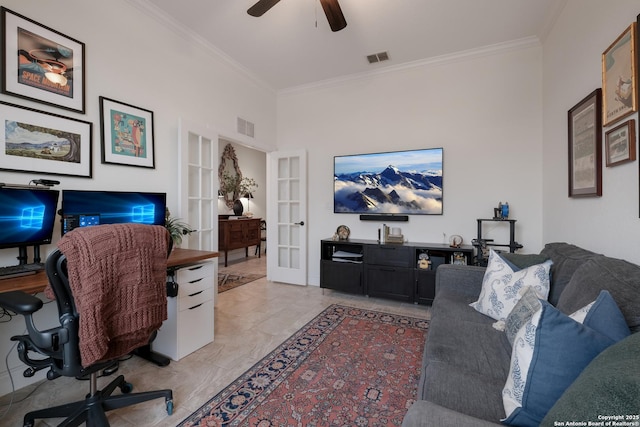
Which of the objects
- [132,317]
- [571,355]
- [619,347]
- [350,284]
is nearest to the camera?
[619,347]

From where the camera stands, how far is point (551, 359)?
82cm

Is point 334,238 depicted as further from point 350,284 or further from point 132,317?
point 132,317

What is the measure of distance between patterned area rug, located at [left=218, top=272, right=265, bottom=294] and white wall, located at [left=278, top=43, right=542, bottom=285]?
103 centimetres

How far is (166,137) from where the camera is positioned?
2.84 meters

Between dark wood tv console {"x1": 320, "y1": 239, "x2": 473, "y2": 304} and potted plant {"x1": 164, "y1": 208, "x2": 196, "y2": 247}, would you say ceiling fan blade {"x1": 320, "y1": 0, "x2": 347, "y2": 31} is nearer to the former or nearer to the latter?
potted plant {"x1": 164, "y1": 208, "x2": 196, "y2": 247}

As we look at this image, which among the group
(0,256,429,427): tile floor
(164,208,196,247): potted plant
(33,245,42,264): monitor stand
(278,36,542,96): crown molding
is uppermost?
(278,36,542,96): crown molding

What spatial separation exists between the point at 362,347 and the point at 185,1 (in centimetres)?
342

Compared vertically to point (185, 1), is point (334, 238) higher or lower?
lower

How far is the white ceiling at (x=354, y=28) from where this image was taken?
259 centimetres

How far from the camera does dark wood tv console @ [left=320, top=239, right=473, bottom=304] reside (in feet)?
10.5

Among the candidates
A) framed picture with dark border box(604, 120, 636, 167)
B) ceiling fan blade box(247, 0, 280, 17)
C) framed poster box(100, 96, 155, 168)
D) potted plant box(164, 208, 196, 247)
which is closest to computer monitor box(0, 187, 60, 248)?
framed poster box(100, 96, 155, 168)

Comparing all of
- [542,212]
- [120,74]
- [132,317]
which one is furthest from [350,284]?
[120,74]

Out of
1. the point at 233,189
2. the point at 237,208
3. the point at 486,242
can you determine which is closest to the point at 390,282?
the point at 486,242

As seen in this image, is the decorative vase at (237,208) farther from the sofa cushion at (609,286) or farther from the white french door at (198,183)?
the sofa cushion at (609,286)
